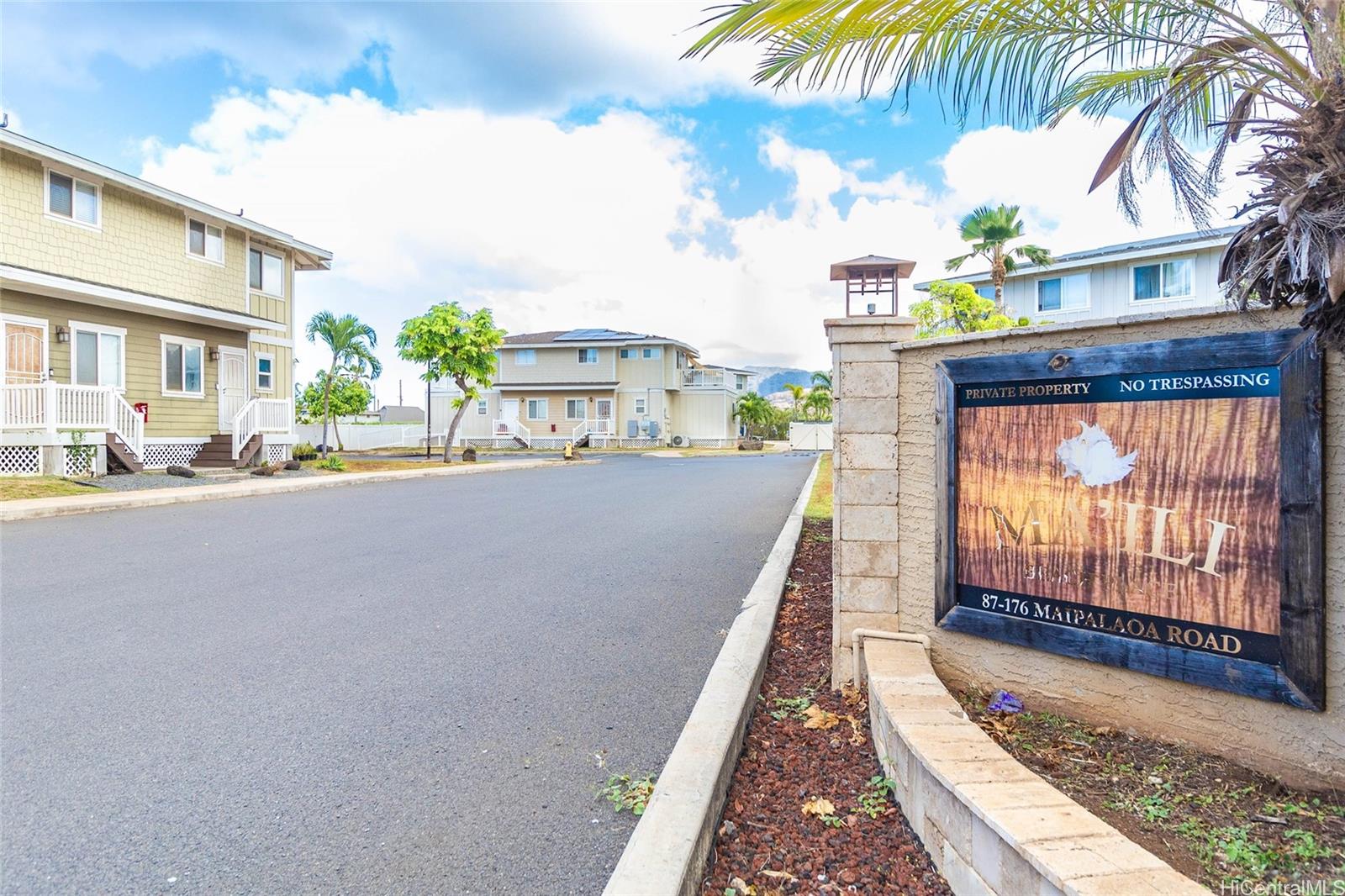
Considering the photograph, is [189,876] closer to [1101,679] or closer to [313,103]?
[1101,679]

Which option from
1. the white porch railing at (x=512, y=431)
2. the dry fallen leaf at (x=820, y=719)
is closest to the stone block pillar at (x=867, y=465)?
the dry fallen leaf at (x=820, y=719)

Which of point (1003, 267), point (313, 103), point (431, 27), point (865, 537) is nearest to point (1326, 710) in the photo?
point (865, 537)

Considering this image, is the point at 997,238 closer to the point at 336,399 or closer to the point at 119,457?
the point at 119,457

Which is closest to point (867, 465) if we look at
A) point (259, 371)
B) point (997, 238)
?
point (259, 371)

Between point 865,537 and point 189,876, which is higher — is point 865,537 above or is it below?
above

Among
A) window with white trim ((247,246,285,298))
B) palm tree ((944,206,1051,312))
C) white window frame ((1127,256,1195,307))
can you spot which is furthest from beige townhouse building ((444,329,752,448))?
white window frame ((1127,256,1195,307))

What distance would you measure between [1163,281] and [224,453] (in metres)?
33.6

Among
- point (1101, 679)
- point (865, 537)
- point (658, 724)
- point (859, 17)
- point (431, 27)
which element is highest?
point (431, 27)

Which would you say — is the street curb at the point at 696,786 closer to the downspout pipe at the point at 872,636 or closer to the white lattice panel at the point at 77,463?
the downspout pipe at the point at 872,636

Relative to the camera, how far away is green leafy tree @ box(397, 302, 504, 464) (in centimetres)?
2606

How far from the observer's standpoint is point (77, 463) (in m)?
15.3

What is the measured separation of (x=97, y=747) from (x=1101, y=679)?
177 inches

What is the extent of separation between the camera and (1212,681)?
2.71 meters

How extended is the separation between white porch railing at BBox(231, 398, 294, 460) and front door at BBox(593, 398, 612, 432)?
76.5ft
